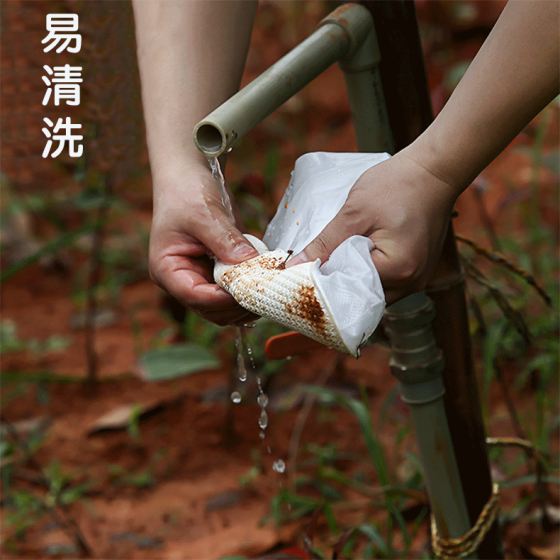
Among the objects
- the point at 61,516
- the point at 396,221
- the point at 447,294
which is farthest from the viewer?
the point at 61,516

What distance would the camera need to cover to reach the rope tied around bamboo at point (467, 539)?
1183mm

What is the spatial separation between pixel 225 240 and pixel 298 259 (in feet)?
0.28

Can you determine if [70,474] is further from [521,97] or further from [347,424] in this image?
[521,97]

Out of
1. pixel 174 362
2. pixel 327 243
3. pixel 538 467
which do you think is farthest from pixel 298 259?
pixel 174 362

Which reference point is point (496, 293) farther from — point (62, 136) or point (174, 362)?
point (62, 136)

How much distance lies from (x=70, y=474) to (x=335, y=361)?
47cm

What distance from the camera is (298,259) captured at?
0.86 meters

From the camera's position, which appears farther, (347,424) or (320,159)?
(347,424)

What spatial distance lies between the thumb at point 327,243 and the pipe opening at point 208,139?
4.3 inches

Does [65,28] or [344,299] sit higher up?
[65,28]

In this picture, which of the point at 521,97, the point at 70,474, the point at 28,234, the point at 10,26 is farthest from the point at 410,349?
the point at 28,234

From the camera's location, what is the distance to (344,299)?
0.81 m

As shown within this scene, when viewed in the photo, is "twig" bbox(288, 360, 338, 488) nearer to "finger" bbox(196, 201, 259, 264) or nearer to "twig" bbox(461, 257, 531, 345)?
"twig" bbox(461, 257, 531, 345)

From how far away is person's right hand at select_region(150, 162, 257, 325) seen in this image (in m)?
0.91
